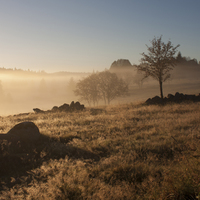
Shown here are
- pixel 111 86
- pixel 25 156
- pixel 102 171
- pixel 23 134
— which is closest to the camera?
pixel 102 171

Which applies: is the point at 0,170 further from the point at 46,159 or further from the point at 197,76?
the point at 197,76

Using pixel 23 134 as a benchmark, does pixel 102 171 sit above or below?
below

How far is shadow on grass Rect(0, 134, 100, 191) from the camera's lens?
176 inches

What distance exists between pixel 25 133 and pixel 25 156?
1.79 m

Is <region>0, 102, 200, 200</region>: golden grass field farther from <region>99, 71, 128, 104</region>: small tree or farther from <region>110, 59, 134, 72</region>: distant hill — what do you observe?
<region>110, 59, 134, 72</region>: distant hill

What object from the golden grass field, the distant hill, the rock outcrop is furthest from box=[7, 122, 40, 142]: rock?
the distant hill

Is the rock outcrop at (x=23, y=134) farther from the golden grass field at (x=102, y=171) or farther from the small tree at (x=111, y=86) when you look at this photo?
the small tree at (x=111, y=86)

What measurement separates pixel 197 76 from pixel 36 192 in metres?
106

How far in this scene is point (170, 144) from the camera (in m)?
6.04

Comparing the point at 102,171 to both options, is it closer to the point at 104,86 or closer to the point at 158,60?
the point at 158,60

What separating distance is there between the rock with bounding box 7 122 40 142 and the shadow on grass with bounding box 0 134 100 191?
0.93ft

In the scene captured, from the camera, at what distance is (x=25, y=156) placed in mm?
5402

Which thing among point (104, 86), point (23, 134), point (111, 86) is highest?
point (104, 86)

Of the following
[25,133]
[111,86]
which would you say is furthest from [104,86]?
[25,133]
